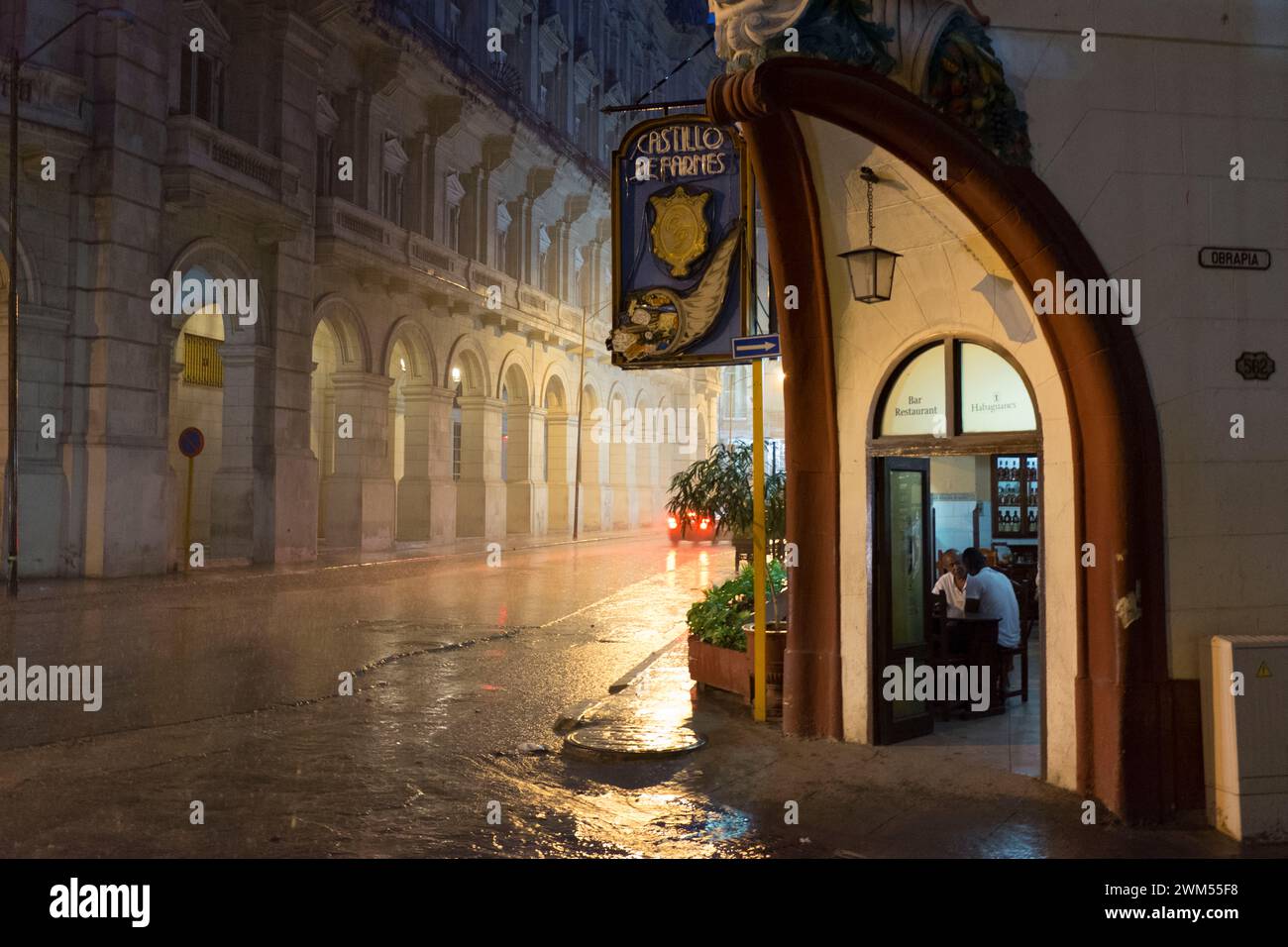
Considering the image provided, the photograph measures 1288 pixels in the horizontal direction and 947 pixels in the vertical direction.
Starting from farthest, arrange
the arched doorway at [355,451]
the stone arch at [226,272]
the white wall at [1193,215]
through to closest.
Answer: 1. the arched doorway at [355,451]
2. the stone arch at [226,272]
3. the white wall at [1193,215]

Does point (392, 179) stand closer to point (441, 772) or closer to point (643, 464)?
point (643, 464)

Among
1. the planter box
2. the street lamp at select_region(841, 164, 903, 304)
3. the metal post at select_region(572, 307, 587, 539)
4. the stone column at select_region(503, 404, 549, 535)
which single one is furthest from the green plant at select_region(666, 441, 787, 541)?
the stone column at select_region(503, 404, 549, 535)

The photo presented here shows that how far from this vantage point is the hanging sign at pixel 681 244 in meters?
9.31

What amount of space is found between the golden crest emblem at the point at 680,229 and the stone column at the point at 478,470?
27624 millimetres

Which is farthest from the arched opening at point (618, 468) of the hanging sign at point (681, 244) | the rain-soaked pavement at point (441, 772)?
the hanging sign at point (681, 244)

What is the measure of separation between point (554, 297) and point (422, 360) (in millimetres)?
10349

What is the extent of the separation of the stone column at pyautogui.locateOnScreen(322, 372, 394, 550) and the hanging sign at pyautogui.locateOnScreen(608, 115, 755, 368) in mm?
20865

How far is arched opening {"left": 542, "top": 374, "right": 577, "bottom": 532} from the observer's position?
43719 millimetres

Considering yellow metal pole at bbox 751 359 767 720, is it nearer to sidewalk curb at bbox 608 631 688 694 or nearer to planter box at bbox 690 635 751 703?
planter box at bbox 690 635 751 703

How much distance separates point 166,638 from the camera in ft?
43.3

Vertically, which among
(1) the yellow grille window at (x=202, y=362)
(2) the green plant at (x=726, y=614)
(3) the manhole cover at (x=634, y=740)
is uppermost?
(1) the yellow grille window at (x=202, y=362)

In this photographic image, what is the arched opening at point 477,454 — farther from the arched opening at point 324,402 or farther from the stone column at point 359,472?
the stone column at point 359,472

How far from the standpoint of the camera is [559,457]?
44.1m
